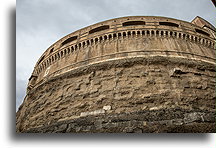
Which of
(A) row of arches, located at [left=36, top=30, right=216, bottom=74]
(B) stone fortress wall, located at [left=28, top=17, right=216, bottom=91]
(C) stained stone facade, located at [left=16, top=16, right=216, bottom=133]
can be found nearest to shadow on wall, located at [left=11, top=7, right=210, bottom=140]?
(C) stained stone facade, located at [left=16, top=16, right=216, bottom=133]

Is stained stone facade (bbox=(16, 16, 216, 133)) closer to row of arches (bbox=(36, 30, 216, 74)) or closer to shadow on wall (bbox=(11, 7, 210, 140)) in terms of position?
row of arches (bbox=(36, 30, 216, 74))

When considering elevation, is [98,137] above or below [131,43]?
below

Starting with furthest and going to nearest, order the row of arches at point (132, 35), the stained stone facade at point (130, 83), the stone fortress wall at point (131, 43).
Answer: the row of arches at point (132, 35) → the stone fortress wall at point (131, 43) → the stained stone facade at point (130, 83)

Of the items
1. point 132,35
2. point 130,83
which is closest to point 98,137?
point 130,83

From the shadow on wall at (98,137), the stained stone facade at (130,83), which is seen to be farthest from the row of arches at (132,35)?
the shadow on wall at (98,137)

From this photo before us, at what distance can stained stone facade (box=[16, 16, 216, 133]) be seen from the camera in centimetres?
436

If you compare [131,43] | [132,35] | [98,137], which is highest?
[132,35]

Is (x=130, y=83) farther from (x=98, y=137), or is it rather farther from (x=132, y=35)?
(x=98, y=137)

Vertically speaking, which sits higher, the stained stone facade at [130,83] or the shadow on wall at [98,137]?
the stained stone facade at [130,83]

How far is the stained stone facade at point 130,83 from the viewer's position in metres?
4.36

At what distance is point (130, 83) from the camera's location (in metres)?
5.80

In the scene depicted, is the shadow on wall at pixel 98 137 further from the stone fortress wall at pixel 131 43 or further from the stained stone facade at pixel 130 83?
the stone fortress wall at pixel 131 43

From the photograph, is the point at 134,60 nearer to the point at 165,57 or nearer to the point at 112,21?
the point at 165,57
